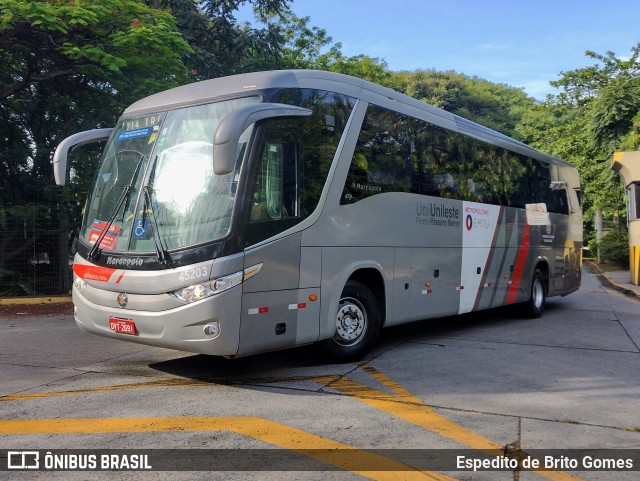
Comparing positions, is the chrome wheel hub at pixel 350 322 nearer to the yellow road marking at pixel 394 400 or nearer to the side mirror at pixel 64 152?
the yellow road marking at pixel 394 400

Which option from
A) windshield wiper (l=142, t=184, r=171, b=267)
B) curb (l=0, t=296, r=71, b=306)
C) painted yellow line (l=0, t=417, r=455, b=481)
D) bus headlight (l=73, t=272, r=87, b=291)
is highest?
windshield wiper (l=142, t=184, r=171, b=267)

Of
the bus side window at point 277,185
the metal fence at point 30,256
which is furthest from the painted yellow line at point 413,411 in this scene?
the metal fence at point 30,256

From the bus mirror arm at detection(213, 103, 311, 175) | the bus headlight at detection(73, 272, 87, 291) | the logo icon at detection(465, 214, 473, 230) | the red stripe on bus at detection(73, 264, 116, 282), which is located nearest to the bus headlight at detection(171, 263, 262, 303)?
the red stripe on bus at detection(73, 264, 116, 282)

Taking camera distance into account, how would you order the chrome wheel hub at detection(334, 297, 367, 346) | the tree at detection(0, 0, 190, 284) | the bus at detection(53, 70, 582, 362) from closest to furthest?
1. the bus at detection(53, 70, 582, 362)
2. the chrome wheel hub at detection(334, 297, 367, 346)
3. the tree at detection(0, 0, 190, 284)

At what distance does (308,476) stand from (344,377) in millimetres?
2827

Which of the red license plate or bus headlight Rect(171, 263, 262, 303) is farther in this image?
the red license plate

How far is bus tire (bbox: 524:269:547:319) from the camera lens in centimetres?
1238

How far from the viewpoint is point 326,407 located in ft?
18.3

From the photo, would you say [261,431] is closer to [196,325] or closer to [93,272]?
[196,325]

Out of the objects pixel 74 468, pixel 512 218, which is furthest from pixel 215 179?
pixel 512 218

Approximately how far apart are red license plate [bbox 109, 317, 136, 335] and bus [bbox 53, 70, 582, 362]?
2 cm

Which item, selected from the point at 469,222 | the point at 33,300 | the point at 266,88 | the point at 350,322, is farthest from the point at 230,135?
the point at 33,300

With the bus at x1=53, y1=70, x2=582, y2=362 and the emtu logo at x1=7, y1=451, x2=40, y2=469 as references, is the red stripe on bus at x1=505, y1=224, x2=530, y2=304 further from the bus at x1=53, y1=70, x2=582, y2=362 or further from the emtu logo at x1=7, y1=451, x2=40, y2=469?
the emtu logo at x1=7, y1=451, x2=40, y2=469

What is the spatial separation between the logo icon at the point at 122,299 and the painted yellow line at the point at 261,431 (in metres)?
1.38
